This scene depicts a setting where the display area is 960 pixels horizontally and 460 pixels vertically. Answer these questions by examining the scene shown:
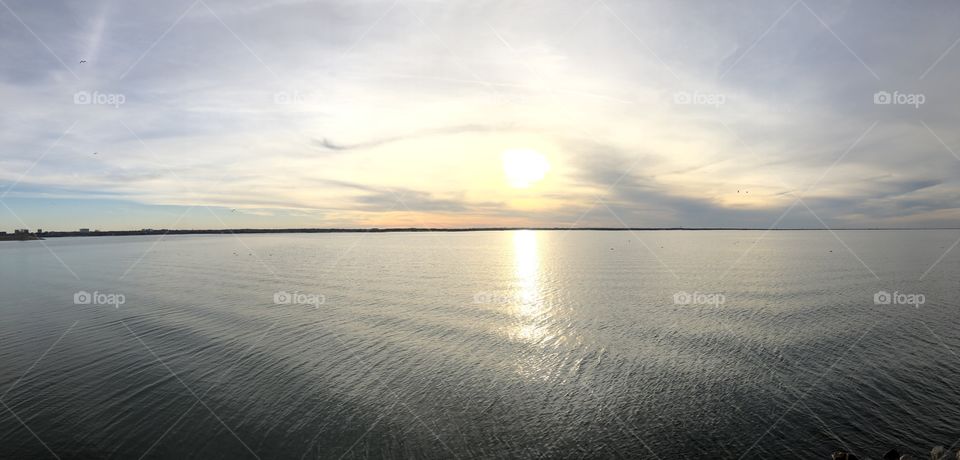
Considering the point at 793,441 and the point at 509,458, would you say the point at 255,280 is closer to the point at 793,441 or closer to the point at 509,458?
the point at 509,458

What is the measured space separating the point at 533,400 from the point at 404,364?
1018 centimetres

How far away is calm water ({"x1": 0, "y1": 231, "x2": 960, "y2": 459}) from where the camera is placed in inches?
834

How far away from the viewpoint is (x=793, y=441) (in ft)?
69.6

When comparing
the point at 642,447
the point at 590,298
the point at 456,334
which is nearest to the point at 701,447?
the point at 642,447
